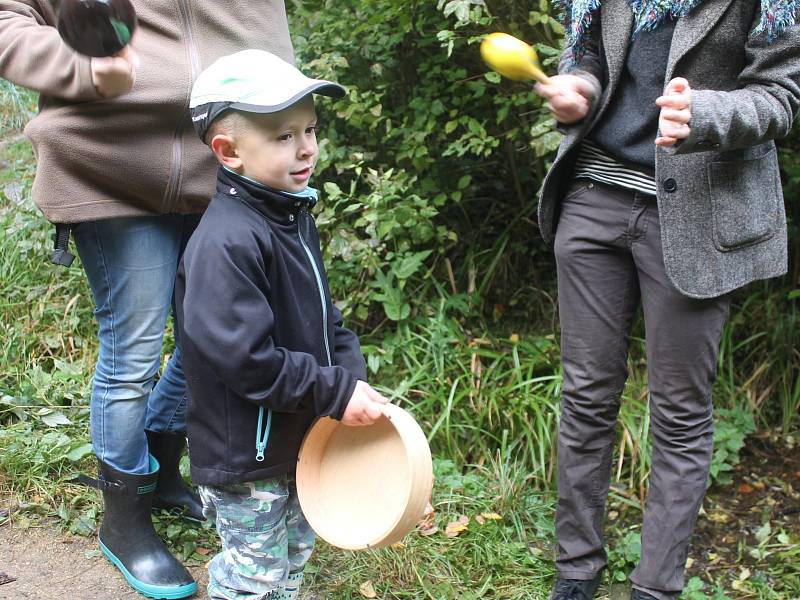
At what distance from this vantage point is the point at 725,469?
3416 millimetres

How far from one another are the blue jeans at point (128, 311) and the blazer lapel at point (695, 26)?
1.34 metres

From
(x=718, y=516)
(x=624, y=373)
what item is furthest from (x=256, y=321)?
(x=718, y=516)

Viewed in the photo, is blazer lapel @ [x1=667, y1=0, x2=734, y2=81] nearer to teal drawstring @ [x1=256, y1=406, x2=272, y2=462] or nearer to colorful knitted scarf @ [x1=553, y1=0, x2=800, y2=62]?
colorful knitted scarf @ [x1=553, y1=0, x2=800, y2=62]

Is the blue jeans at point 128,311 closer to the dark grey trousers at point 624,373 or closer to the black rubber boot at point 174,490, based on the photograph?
the black rubber boot at point 174,490

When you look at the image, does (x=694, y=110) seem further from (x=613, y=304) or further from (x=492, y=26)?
(x=492, y=26)

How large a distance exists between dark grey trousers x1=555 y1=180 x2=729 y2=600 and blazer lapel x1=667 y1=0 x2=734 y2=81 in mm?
371

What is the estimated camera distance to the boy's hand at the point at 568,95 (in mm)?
2271

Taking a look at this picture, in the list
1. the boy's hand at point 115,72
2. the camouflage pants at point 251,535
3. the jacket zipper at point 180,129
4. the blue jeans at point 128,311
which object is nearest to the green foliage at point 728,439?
the camouflage pants at point 251,535

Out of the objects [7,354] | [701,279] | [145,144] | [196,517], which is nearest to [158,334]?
[145,144]

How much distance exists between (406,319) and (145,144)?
180 centimetres

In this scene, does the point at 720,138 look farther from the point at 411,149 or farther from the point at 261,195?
the point at 411,149

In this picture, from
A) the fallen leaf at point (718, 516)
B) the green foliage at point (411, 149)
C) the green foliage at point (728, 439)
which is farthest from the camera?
the green foliage at point (411, 149)

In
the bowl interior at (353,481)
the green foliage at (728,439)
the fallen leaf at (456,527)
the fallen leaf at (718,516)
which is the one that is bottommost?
the fallen leaf at (718,516)

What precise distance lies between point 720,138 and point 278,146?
991mm
